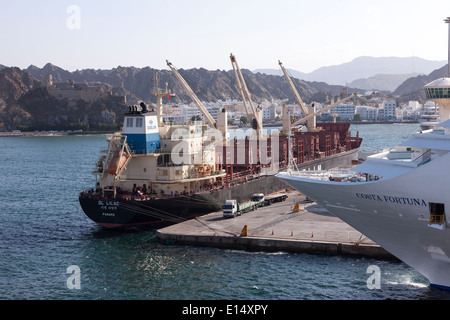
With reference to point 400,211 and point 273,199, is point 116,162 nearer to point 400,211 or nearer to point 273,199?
point 273,199

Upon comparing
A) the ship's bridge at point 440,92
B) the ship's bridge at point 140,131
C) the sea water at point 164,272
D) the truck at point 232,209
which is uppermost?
the ship's bridge at point 440,92

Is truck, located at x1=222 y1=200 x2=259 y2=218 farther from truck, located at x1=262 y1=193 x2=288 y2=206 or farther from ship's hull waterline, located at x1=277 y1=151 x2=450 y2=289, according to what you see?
ship's hull waterline, located at x1=277 y1=151 x2=450 y2=289

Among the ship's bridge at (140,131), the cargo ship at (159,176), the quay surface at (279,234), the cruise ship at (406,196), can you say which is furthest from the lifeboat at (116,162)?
the cruise ship at (406,196)

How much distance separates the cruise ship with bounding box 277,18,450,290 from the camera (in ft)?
71.0

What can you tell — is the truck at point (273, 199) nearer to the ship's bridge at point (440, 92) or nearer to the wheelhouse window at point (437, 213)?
the ship's bridge at point (440, 92)

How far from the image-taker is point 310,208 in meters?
41.2

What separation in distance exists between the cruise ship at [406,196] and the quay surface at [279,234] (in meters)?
5.55

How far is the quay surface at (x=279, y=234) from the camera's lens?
3158 cm

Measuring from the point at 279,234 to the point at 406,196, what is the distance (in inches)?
517

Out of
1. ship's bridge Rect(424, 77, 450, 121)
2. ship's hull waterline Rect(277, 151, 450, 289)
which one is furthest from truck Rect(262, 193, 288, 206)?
ship's bridge Rect(424, 77, 450, 121)
